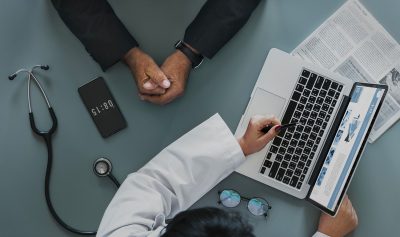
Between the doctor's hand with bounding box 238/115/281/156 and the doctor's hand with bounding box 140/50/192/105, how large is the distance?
0.20 meters

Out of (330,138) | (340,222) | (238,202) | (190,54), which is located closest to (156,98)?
(190,54)

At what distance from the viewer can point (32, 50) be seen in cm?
117

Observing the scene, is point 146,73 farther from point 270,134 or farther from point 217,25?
point 270,134

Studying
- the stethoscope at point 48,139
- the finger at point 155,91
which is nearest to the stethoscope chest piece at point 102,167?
the stethoscope at point 48,139

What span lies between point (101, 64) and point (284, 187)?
22.7 inches

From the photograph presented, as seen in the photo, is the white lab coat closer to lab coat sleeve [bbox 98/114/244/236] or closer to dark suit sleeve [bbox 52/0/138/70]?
lab coat sleeve [bbox 98/114/244/236]

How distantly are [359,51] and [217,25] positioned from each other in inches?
15.3

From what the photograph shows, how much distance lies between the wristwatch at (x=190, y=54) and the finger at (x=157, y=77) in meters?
0.09

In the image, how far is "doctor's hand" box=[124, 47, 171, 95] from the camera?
1.14m

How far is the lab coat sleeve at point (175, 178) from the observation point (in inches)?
40.9

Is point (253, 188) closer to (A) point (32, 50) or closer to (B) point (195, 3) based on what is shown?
(B) point (195, 3)

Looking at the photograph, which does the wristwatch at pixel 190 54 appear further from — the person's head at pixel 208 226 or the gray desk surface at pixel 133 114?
the person's head at pixel 208 226

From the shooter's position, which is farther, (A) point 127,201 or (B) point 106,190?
(B) point 106,190

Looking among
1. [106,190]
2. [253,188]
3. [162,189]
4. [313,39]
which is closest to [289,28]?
[313,39]
